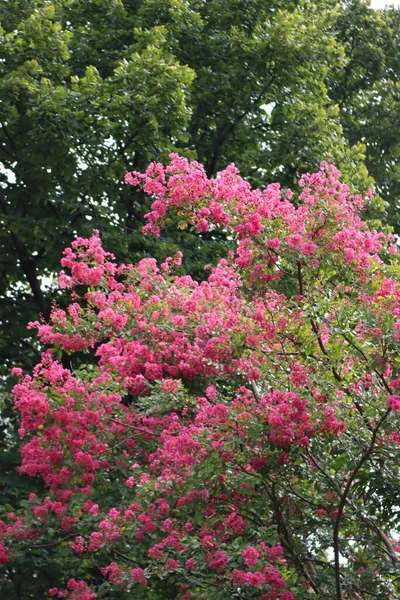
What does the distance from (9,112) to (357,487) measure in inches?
312

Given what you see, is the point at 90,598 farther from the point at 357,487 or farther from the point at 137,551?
the point at 357,487

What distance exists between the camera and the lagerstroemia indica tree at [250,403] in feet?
24.0

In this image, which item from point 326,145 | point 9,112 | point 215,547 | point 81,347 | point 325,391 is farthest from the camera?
point 326,145

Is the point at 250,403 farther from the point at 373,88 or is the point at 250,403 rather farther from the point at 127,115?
the point at 373,88

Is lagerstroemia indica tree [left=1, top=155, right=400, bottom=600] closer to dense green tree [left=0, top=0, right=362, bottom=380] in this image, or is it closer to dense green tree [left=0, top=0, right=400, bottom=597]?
dense green tree [left=0, top=0, right=400, bottom=597]

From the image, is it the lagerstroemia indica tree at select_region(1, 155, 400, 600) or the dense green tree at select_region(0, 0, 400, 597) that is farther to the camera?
the dense green tree at select_region(0, 0, 400, 597)

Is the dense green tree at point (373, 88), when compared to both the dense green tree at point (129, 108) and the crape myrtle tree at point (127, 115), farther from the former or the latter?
the dense green tree at point (129, 108)

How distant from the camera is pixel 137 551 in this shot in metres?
10.0

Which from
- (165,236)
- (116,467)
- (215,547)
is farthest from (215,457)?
(165,236)

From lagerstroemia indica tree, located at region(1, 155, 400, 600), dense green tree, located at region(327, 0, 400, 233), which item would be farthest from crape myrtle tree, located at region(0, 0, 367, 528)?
lagerstroemia indica tree, located at region(1, 155, 400, 600)

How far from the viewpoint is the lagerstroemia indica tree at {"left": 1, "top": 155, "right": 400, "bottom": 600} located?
7305 millimetres

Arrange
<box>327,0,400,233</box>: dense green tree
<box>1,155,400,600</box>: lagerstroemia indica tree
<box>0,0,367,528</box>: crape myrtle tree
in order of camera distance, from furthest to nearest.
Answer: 1. <box>327,0,400,233</box>: dense green tree
2. <box>0,0,367,528</box>: crape myrtle tree
3. <box>1,155,400,600</box>: lagerstroemia indica tree

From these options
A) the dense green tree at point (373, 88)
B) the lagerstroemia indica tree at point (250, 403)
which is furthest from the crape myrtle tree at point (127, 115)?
the lagerstroemia indica tree at point (250, 403)

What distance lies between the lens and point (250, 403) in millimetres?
7637
